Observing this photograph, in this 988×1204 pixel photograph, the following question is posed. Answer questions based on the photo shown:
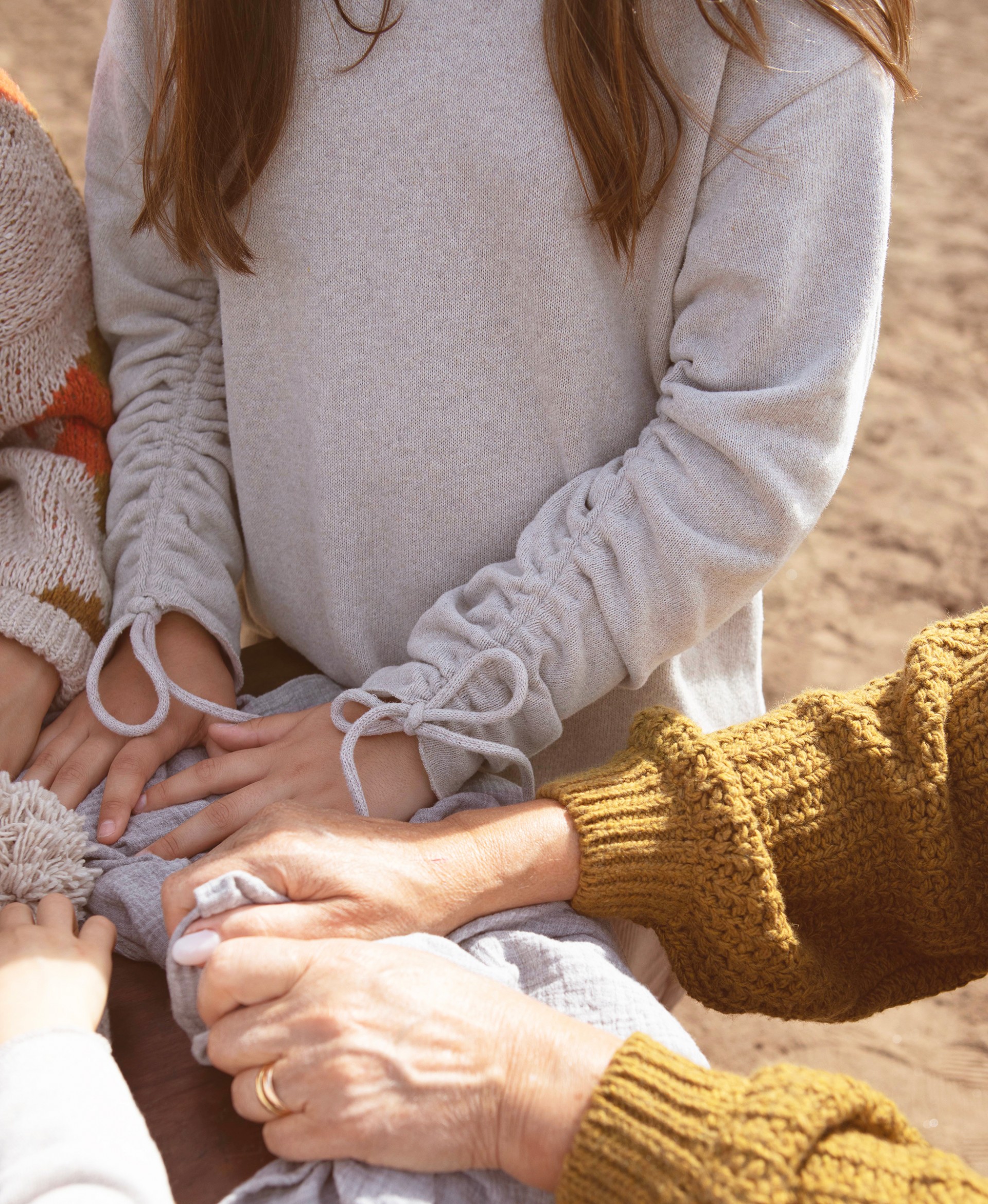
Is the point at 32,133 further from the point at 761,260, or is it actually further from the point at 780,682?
the point at 780,682

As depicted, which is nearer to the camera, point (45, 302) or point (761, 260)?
point (761, 260)

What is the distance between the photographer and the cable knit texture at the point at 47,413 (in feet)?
3.31

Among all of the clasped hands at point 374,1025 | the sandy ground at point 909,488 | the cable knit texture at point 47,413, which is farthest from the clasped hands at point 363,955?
the sandy ground at point 909,488

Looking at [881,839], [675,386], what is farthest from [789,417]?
[881,839]

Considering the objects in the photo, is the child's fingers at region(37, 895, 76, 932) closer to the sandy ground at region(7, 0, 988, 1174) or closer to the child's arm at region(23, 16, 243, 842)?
the child's arm at region(23, 16, 243, 842)

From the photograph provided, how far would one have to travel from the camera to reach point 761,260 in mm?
879

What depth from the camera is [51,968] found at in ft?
2.55

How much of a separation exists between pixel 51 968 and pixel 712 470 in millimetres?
654

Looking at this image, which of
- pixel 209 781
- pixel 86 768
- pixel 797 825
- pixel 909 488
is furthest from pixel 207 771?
pixel 909 488

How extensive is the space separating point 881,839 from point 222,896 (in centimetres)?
53

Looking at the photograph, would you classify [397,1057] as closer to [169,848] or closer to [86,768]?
[169,848]

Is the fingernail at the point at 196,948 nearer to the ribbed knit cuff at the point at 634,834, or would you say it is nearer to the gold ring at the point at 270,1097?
the gold ring at the point at 270,1097

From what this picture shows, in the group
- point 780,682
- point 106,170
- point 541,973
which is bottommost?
point 780,682

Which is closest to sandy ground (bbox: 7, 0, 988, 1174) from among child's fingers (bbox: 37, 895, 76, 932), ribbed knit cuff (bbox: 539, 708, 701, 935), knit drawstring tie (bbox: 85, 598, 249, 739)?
ribbed knit cuff (bbox: 539, 708, 701, 935)
